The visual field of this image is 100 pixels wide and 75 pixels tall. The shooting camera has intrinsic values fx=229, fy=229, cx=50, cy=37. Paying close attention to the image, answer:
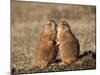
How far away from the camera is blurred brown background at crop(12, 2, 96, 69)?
113 inches

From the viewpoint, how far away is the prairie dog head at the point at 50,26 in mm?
3008

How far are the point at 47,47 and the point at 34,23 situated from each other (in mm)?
359

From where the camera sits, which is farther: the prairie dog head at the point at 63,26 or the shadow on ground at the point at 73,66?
the prairie dog head at the point at 63,26

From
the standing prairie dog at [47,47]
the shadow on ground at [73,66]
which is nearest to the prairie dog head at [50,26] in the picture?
the standing prairie dog at [47,47]

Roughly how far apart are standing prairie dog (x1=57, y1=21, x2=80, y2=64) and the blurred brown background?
7cm

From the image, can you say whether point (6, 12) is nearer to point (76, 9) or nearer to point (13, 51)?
point (13, 51)

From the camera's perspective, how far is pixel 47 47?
3.01 metres

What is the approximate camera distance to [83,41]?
319cm

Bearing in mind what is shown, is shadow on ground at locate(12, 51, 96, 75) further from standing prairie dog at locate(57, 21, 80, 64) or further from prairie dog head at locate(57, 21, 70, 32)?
prairie dog head at locate(57, 21, 70, 32)

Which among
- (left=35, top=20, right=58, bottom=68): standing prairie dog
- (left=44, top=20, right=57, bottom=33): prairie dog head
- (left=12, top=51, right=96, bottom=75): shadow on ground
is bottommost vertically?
(left=12, top=51, right=96, bottom=75): shadow on ground

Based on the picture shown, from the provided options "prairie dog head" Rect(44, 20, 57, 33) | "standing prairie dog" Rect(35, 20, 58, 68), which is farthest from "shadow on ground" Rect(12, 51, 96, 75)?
"prairie dog head" Rect(44, 20, 57, 33)

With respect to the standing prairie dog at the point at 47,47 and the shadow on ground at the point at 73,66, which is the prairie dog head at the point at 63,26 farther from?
the shadow on ground at the point at 73,66

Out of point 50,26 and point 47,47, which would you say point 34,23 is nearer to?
point 50,26

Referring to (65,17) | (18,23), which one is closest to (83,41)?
(65,17)
